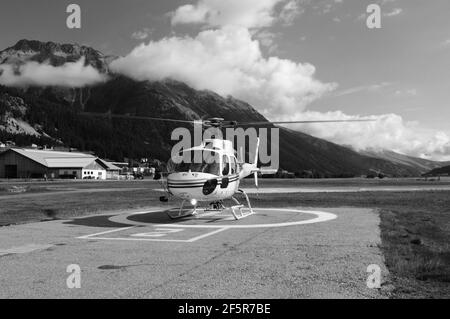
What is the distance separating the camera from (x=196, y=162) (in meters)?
21.0

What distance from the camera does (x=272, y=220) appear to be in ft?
73.5

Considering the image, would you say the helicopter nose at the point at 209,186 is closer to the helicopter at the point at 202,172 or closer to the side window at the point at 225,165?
the helicopter at the point at 202,172

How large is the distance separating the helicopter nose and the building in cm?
14594

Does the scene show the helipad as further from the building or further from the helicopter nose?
the building

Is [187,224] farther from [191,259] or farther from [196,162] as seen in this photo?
[191,259]

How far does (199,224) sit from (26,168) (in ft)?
515

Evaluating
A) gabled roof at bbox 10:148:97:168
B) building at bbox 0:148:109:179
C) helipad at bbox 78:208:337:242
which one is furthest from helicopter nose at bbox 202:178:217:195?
gabled roof at bbox 10:148:97:168

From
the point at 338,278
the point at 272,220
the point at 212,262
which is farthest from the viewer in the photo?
the point at 272,220

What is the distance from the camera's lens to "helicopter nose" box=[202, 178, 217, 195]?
20602mm

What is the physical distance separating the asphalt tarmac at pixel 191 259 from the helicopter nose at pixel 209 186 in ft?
5.12

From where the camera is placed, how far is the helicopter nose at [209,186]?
20.6 meters

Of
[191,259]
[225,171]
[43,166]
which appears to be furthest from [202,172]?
[43,166]
